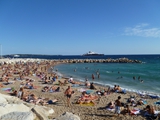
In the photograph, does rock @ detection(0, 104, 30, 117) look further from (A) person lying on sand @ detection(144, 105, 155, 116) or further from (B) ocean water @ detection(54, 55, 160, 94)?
(B) ocean water @ detection(54, 55, 160, 94)

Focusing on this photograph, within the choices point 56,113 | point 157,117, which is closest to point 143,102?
point 157,117

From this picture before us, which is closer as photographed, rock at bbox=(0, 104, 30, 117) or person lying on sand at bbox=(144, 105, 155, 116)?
rock at bbox=(0, 104, 30, 117)

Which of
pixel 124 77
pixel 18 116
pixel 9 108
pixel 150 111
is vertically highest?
pixel 18 116

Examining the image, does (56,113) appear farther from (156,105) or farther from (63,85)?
(63,85)

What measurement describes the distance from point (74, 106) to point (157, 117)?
4906 mm

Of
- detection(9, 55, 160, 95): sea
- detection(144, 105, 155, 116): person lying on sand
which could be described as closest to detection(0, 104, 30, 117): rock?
detection(144, 105, 155, 116): person lying on sand

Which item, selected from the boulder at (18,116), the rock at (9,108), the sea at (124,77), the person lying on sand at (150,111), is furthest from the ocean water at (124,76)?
the boulder at (18,116)

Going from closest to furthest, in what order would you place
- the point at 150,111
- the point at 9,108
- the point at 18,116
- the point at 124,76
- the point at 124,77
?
the point at 18,116
the point at 9,108
the point at 150,111
the point at 124,77
the point at 124,76

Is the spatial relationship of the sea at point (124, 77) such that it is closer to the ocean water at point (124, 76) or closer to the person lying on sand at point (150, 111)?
the ocean water at point (124, 76)

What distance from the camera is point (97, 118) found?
934cm

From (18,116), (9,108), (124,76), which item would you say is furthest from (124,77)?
(18,116)

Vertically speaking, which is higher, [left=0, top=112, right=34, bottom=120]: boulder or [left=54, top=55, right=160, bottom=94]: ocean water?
[left=0, top=112, right=34, bottom=120]: boulder

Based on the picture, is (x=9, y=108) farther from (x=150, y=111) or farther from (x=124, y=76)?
(x=124, y=76)

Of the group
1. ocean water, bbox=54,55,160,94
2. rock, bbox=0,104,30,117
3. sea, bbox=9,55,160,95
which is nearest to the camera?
rock, bbox=0,104,30,117
